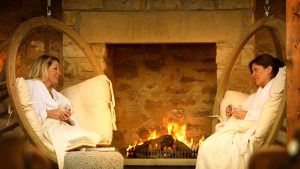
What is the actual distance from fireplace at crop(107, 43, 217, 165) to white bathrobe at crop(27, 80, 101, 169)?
53.4 inches

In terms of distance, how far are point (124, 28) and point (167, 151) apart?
1.28 meters

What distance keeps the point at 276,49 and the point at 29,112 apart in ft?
7.38

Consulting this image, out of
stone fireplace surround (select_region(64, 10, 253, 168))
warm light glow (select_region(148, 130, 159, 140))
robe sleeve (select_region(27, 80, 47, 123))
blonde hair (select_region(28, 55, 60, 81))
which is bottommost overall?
warm light glow (select_region(148, 130, 159, 140))

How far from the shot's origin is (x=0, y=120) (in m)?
5.73

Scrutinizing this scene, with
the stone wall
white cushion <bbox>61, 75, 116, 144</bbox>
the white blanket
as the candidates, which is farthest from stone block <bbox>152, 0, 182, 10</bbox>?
the white blanket

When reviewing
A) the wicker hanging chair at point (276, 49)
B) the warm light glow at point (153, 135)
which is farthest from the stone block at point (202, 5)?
the warm light glow at point (153, 135)

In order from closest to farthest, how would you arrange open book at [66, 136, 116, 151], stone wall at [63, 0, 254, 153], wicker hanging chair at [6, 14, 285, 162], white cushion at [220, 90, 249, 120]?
wicker hanging chair at [6, 14, 285, 162]
open book at [66, 136, 116, 151]
white cushion at [220, 90, 249, 120]
stone wall at [63, 0, 254, 153]

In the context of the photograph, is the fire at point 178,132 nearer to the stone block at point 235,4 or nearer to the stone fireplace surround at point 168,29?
the stone fireplace surround at point 168,29

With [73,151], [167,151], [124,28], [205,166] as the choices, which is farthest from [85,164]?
[124,28]

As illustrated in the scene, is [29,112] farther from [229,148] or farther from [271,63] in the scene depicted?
[271,63]

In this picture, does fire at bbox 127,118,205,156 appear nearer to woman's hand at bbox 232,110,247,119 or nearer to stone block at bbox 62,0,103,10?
woman's hand at bbox 232,110,247,119

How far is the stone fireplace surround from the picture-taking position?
6.56 meters

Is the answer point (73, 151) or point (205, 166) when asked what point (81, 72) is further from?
point (205, 166)

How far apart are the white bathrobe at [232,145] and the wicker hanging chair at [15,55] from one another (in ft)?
3.91
